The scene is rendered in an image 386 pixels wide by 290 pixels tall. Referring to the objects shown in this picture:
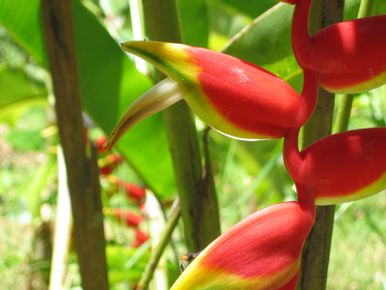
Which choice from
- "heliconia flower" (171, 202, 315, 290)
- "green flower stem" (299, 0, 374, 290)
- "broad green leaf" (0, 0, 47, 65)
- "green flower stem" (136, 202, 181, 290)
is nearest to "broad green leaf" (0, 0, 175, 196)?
"broad green leaf" (0, 0, 47, 65)

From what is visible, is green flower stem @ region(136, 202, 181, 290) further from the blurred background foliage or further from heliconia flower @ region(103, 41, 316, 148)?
heliconia flower @ region(103, 41, 316, 148)

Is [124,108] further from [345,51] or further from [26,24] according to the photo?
[345,51]

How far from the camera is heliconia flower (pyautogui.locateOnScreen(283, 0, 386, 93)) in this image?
0.34 metres

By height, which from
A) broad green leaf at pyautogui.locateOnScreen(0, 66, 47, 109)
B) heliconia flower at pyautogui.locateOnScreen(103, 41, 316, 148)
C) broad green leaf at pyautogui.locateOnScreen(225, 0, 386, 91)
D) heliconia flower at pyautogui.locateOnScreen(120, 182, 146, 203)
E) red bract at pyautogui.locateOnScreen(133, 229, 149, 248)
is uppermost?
heliconia flower at pyautogui.locateOnScreen(103, 41, 316, 148)

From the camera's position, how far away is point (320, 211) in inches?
17.7

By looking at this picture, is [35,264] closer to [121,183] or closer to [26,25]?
[121,183]

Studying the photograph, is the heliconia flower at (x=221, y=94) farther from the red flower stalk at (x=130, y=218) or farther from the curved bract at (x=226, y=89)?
the red flower stalk at (x=130, y=218)

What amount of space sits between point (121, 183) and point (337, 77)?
1.93 ft

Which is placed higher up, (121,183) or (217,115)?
(217,115)

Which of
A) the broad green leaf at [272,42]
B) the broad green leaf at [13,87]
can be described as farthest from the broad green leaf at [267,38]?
the broad green leaf at [13,87]

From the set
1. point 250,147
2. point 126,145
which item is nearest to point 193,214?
point 126,145

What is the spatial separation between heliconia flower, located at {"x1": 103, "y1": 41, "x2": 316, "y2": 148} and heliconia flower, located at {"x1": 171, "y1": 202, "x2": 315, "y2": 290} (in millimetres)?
42

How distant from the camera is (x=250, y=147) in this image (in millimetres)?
1109

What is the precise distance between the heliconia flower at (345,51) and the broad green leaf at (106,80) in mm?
315
